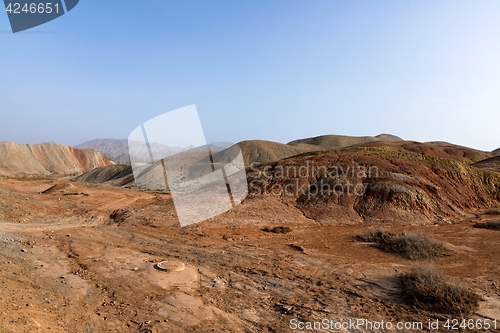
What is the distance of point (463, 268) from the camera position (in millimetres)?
8680

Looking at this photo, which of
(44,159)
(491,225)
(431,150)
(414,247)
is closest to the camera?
(414,247)

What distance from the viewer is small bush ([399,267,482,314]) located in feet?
19.8

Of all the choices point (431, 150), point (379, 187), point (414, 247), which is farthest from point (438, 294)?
point (431, 150)

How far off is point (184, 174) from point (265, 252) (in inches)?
1626

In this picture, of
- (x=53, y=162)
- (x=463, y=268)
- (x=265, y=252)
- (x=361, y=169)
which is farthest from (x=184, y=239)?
(x=53, y=162)

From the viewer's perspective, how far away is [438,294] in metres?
6.26

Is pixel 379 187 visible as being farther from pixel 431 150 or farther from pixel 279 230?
pixel 431 150

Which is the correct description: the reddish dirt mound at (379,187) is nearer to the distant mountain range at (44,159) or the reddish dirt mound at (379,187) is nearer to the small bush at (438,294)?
the small bush at (438,294)

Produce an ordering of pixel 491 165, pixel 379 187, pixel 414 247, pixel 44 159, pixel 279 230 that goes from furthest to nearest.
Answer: pixel 44 159 < pixel 491 165 < pixel 379 187 < pixel 279 230 < pixel 414 247

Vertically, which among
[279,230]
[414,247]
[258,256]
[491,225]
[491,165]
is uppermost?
[258,256]

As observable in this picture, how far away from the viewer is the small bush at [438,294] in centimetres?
603

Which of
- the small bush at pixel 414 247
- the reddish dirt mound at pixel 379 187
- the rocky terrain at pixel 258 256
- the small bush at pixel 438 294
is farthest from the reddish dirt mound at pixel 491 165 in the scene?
the small bush at pixel 438 294

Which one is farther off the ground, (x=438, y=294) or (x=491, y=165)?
(x=438, y=294)

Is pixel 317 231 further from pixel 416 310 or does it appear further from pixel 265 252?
pixel 416 310
